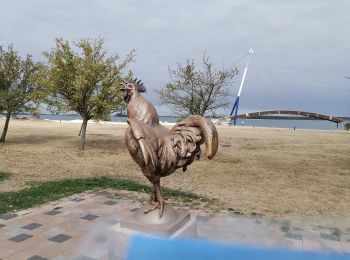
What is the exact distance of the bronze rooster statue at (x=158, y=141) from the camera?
4402mm

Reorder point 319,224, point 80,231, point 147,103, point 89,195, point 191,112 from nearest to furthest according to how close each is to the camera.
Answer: point 147,103, point 80,231, point 319,224, point 89,195, point 191,112

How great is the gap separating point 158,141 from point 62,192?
19.0ft

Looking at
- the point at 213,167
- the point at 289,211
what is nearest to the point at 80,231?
the point at 289,211

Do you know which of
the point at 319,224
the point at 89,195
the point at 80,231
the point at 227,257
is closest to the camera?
the point at 227,257

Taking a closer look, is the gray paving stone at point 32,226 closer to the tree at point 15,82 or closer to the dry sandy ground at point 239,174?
the dry sandy ground at point 239,174

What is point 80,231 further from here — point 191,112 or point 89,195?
point 191,112

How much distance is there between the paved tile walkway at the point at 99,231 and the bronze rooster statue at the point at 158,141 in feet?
3.53

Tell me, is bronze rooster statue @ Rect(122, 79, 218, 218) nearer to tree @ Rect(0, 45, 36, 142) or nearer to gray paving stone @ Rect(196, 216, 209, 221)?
gray paving stone @ Rect(196, 216, 209, 221)

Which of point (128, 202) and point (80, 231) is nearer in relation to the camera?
point (80, 231)

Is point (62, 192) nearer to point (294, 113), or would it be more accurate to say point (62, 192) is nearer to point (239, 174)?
point (239, 174)

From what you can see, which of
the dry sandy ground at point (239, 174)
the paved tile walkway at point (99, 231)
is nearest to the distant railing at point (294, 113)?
the dry sandy ground at point (239, 174)

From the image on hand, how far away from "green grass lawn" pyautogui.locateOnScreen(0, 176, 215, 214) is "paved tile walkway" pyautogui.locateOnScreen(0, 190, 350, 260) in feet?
1.81

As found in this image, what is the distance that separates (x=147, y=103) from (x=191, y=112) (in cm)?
1124

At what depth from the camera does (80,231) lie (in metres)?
6.52
